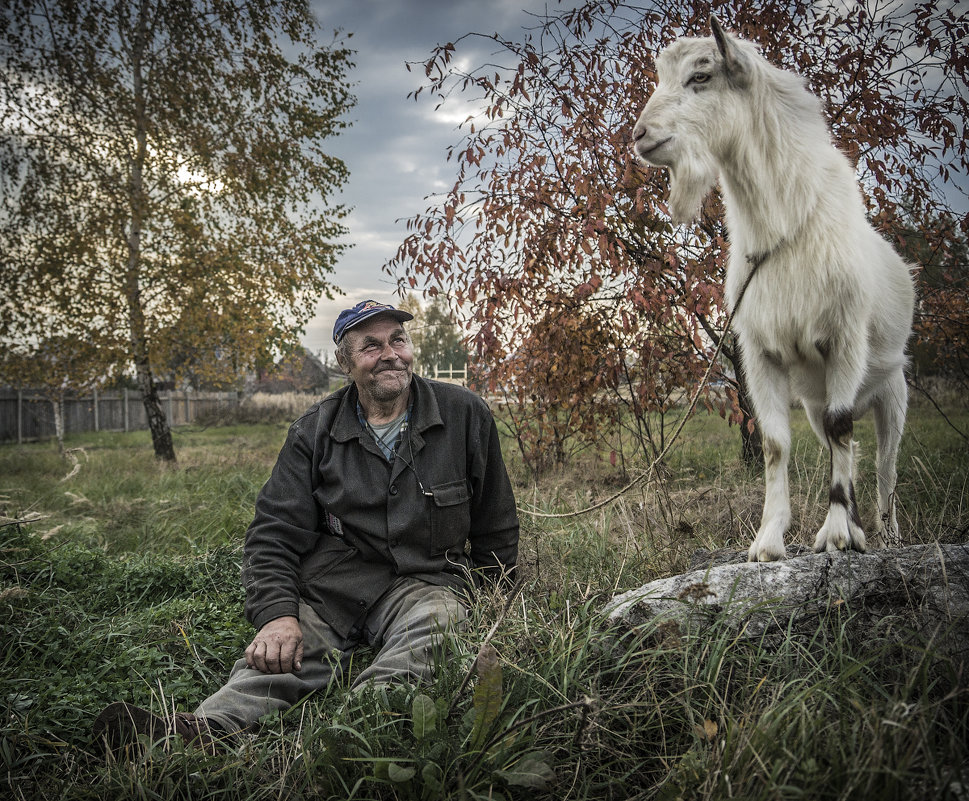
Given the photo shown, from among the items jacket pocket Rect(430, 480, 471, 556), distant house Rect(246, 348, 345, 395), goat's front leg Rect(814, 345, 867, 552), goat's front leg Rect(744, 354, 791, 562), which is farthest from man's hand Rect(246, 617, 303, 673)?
distant house Rect(246, 348, 345, 395)

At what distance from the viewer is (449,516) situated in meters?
3.01

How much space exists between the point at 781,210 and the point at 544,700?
188 cm

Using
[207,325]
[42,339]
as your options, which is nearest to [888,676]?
[207,325]

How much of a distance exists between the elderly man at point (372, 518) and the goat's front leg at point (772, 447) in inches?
50.6

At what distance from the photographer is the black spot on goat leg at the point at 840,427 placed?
217cm

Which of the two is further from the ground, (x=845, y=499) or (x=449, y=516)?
(x=845, y=499)

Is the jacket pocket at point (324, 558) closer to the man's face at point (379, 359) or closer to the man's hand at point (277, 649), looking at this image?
the man's hand at point (277, 649)

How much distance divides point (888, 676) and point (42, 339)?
1204 centimetres

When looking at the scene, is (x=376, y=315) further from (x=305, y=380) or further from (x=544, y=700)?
(x=305, y=380)

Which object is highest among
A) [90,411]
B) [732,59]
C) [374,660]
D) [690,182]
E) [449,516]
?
[732,59]

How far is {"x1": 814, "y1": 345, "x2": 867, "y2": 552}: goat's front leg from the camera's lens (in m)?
2.15

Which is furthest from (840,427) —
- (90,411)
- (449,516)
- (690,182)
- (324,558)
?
(90,411)

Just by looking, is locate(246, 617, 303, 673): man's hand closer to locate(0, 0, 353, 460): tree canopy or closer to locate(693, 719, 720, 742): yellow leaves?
locate(693, 719, 720, 742): yellow leaves

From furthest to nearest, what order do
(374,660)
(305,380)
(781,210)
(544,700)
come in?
(305,380), (374,660), (781,210), (544,700)
